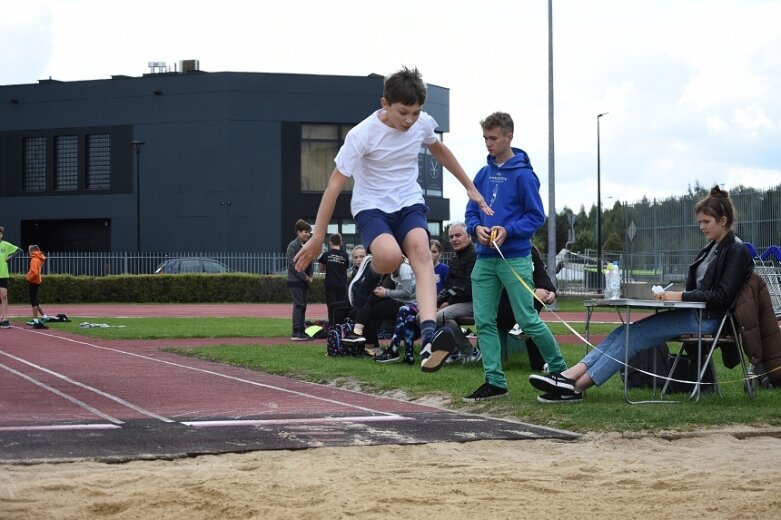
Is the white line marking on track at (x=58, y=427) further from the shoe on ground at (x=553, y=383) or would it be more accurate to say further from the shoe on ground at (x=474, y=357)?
the shoe on ground at (x=474, y=357)

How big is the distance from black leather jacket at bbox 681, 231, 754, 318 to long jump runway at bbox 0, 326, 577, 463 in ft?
6.70

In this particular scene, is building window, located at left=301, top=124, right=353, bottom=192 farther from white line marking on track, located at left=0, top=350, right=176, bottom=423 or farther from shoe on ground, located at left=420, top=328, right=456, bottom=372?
shoe on ground, located at left=420, top=328, right=456, bottom=372

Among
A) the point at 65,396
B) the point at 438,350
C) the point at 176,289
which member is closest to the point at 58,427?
the point at 65,396

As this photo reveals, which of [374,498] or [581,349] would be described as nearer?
[374,498]

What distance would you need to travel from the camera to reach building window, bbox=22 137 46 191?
48.8m

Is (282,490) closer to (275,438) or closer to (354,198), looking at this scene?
(275,438)

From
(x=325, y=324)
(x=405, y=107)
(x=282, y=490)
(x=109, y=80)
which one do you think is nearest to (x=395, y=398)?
(x=405, y=107)

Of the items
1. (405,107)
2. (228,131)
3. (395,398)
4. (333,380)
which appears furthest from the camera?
(228,131)

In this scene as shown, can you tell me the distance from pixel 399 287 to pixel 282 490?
26.7 ft

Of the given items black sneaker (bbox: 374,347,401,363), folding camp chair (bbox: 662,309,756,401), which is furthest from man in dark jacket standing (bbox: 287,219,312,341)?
folding camp chair (bbox: 662,309,756,401)

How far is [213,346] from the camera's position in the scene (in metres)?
16.1

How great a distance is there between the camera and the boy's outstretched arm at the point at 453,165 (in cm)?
736

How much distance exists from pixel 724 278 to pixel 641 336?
2.62 ft

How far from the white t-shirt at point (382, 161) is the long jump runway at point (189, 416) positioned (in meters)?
1.54
